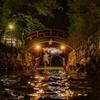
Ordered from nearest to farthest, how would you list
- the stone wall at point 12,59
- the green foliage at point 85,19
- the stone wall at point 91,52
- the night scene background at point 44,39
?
the stone wall at point 91,52 → the night scene background at point 44,39 → the green foliage at point 85,19 → the stone wall at point 12,59

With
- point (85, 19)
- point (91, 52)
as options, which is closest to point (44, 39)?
point (85, 19)

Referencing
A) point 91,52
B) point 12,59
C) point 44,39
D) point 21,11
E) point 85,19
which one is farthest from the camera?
point 44,39

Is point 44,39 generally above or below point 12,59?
above

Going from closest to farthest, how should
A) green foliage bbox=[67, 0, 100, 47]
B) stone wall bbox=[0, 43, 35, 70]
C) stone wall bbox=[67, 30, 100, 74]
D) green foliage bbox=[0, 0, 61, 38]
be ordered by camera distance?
stone wall bbox=[67, 30, 100, 74] < green foliage bbox=[67, 0, 100, 47] < green foliage bbox=[0, 0, 61, 38] < stone wall bbox=[0, 43, 35, 70]

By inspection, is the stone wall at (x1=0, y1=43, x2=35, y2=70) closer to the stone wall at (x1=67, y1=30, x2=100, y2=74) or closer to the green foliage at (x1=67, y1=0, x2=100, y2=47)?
the green foliage at (x1=67, y1=0, x2=100, y2=47)

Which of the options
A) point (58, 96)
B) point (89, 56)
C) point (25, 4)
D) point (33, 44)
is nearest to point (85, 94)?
point (58, 96)

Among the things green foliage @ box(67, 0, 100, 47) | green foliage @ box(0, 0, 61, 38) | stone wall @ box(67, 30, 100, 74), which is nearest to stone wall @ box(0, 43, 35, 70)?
green foliage @ box(0, 0, 61, 38)

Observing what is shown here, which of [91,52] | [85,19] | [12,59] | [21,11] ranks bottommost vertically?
[12,59]

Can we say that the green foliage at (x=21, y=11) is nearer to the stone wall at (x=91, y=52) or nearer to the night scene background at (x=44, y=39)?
the night scene background at (x=44, y=39)

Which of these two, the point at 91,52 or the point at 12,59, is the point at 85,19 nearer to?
the point at 91,52

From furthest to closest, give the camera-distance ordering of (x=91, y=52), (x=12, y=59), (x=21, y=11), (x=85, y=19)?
(x=21, y=11), (x=12, y=59), (x=85, y=19), (x=91, y=52)

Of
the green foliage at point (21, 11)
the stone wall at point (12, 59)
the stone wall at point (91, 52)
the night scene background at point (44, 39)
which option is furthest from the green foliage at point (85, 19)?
the stone wall at point (12, 59)

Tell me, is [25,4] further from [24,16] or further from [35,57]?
[35,57]

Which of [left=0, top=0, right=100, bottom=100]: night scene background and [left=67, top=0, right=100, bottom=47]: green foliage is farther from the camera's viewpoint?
[left=67, top=0, right=100, bottom=47]: green foliage
